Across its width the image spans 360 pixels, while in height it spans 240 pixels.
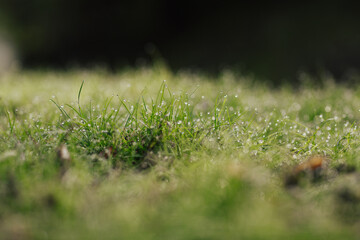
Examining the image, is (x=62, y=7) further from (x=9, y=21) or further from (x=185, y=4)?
(x=185, y=4)

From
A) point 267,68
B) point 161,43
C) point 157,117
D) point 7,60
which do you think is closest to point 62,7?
point 7,60

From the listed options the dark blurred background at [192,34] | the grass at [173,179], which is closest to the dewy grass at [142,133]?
the grass at [173,179]

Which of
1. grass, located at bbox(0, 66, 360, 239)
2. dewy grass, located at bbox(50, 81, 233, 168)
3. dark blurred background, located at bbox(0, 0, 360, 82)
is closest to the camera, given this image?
grass, located at bbox(0, 66, 360, 239)

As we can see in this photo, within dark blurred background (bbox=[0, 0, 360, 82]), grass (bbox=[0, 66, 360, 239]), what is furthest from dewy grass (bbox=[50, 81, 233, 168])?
dark blurred background (bbox=[0, 0, 360, 82])

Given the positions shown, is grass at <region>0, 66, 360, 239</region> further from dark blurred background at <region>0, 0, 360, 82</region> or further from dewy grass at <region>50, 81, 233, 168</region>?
dark blurred background at <region>0, 0, 360, 82</region>

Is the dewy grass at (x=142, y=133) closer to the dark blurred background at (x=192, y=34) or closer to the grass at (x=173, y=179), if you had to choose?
the grass at (x=173, y=179)

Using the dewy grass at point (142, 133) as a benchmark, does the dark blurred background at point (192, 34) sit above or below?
above
